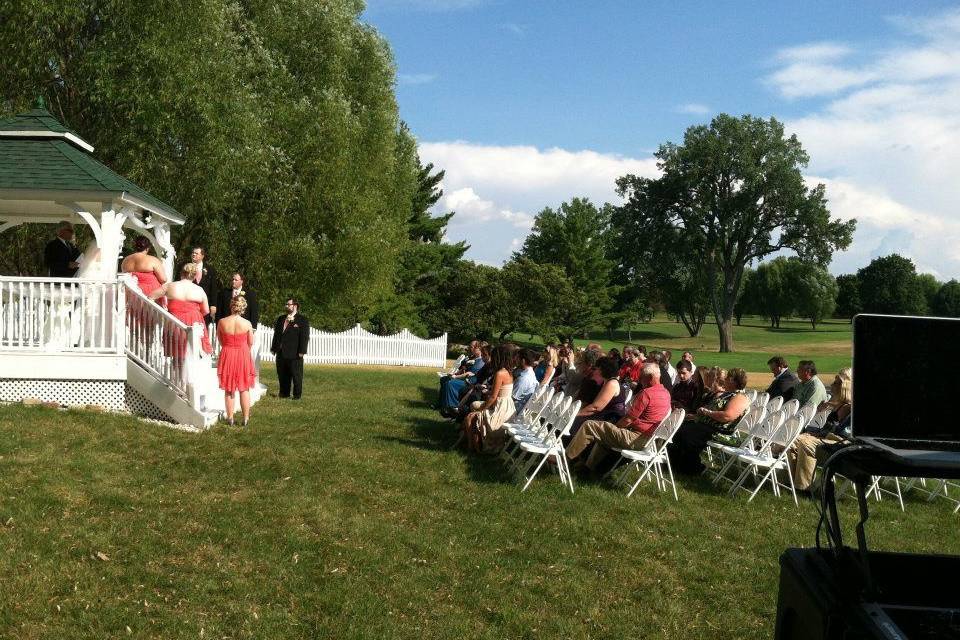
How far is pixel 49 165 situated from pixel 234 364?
427 centimetres

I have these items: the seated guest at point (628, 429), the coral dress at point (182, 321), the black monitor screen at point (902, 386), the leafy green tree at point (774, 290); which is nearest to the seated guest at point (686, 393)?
the seated guest at point (628, 429)

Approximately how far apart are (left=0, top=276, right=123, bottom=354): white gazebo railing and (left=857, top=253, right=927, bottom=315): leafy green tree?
92569 mm

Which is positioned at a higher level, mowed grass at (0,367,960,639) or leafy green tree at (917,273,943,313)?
leafy green tree at (917,273,943,313)

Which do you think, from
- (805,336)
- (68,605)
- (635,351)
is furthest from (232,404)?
(805,336)

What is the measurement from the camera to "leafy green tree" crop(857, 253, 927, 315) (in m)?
91.6

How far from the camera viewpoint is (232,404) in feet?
37.0

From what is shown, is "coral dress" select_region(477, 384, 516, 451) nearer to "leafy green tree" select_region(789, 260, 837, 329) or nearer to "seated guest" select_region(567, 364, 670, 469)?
"seated guest" select_region(567, 364, 670, 469)

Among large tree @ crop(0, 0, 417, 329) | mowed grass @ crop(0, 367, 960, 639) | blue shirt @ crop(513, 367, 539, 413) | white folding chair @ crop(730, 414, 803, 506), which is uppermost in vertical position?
large tree @ crop(0, 0, 417, 329)

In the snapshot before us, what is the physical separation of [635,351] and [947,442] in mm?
12382

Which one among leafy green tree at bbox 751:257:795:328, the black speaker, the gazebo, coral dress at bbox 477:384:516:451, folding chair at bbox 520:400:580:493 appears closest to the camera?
the black speaker

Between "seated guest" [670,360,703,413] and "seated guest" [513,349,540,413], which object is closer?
"seated guest" [513,349,540,413]

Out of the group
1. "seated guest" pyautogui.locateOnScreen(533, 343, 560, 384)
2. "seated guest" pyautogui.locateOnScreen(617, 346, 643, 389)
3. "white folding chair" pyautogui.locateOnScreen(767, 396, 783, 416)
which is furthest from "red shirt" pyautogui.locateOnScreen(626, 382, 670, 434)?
"seated guest" pyautogui.locateOnScreen(533, 343, 560, 384)

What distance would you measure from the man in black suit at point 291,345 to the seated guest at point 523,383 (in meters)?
4.37

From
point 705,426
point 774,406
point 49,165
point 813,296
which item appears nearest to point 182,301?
point 49,165
